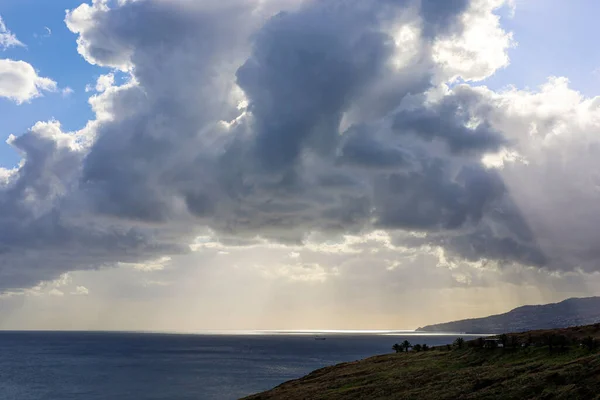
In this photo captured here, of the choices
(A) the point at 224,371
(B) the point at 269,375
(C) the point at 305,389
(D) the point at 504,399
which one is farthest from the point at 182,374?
(D) the point at 504,399

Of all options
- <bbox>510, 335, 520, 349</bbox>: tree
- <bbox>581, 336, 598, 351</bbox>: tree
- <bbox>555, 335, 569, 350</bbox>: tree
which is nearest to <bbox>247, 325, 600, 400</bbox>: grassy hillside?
<bbox>555, 335, 569, 350</bbox>: tree

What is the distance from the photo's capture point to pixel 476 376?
209 feet

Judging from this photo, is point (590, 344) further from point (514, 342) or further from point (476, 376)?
point (476, 376)

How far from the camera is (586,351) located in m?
64.2

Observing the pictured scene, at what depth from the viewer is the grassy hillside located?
2092 inches

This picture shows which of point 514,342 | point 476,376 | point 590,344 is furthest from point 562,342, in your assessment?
point 476,376

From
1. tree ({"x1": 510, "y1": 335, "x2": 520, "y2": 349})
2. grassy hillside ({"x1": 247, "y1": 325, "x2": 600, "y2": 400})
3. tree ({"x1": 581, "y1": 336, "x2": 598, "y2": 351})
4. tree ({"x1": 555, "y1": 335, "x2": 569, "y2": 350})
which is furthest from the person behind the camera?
tree ({"x1": 510, "y1": 335, "x2": 520, "y2": 349})

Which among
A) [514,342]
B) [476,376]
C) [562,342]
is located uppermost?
[562,342]

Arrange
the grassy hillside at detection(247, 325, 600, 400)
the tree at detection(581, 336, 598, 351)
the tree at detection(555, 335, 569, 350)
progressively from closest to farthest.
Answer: the grassy hillside at detection(247, 325, 600, 400) → the tree at detection(581, 336, 598, 351) → the tree at detection(555, 335, 569, 350)

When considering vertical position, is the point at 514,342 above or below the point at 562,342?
below

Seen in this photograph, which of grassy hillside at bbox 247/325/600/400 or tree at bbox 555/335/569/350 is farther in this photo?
tree at bbox 555/335/569/350

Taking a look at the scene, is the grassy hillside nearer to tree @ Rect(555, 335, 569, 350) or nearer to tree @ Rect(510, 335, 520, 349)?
tree @ Rect(555, 335, 569, 350)

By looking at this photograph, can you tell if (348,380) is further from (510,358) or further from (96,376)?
(96,376)

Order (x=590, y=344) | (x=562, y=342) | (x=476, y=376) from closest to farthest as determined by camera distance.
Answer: (x=476, y=376)
(x=590, y=344)
(x=562, y=342)
